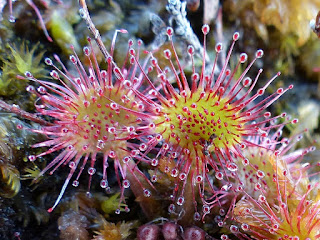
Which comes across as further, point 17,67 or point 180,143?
point 17,67

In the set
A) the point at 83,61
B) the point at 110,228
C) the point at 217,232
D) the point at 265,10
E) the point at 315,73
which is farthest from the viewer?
the point at 315,73

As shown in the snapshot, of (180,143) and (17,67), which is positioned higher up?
(17,67)

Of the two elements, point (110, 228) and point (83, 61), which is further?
point (83, 61)

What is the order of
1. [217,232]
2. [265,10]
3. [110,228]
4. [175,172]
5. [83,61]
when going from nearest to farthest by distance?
[175,172] → [110,228] → [217,232] → [83,61] → [265,10]

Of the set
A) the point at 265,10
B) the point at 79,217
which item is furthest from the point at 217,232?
the point at 265,10

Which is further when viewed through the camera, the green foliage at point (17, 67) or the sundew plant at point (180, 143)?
the green foliage at point (17, 67)

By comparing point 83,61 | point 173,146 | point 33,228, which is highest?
point 83,61

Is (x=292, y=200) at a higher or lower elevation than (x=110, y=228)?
higher

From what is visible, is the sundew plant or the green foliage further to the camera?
the green foliage

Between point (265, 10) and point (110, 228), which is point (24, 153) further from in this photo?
point (265, 10)

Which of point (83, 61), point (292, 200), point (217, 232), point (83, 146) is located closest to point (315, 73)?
point (292, 200)
